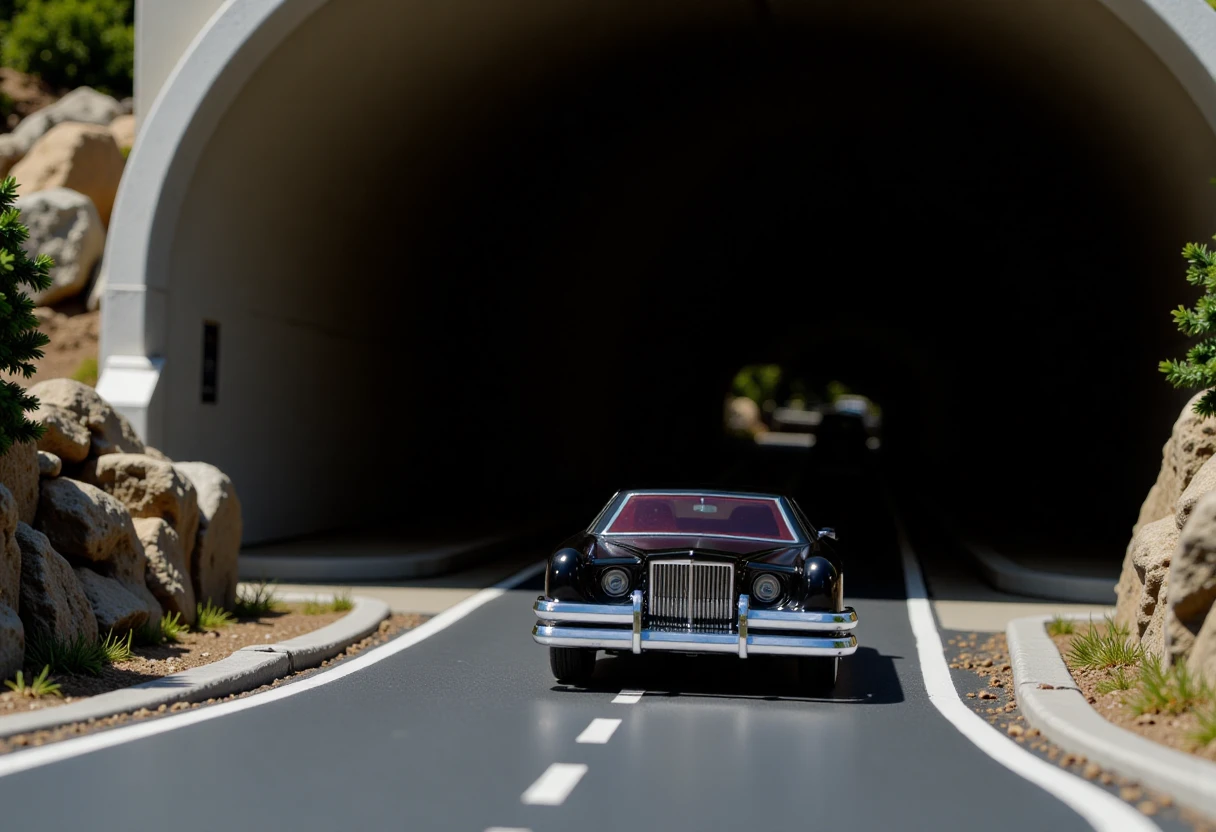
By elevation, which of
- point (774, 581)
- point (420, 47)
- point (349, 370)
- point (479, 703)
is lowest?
point (479, 703)

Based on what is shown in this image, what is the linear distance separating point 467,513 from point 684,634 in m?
15.7

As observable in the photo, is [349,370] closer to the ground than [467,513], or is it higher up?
higher up

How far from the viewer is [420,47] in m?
17.4

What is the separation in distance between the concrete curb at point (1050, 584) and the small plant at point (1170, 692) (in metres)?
6.56

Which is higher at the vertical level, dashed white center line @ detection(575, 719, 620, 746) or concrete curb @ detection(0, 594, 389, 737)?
concrete curb @ detection(0, 594, 389, 737)

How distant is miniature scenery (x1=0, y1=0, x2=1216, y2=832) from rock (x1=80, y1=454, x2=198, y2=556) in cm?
6

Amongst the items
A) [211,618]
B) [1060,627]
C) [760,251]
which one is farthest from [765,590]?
[760,251]

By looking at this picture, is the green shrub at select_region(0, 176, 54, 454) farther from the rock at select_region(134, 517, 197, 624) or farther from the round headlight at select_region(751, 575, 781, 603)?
the round headlight at select_region(751, 575, 781, 603)

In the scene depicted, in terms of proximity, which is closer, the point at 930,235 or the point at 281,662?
Answer: the point at 281,662

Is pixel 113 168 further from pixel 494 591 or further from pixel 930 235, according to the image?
pixel 930 235

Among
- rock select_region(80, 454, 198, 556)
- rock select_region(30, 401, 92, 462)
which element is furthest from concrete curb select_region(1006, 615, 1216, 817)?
rock select_region(30, 401, 92, 462)

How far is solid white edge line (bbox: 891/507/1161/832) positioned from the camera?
19.5 feet

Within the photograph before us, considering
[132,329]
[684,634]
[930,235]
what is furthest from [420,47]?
[930,235]

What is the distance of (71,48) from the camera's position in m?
43.8
